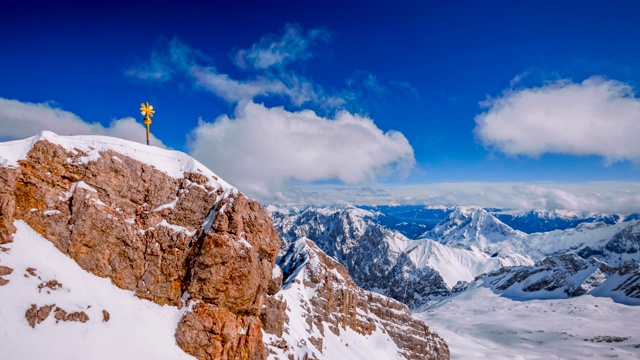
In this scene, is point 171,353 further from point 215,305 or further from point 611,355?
point 611,355

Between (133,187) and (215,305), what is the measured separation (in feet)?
58.9

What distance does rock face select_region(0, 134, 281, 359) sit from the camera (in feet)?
126

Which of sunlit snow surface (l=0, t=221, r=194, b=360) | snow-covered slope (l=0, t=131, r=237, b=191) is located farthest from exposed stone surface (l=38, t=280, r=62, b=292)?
snow-covered slope (l=0, t=131, r=237, b=191)

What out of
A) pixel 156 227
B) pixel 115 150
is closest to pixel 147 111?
pixel 115 150

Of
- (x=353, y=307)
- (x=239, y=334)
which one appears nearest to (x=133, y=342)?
(x=239, y=334)

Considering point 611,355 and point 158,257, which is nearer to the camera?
point 158,257

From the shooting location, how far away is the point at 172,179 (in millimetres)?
46062

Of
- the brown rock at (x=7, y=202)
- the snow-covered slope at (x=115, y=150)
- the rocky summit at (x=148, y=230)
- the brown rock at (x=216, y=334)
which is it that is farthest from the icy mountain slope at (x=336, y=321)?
the brown rock at (x=7, y=202)

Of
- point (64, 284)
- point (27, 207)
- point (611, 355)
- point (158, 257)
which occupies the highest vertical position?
point (27, 207)

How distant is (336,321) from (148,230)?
226 ft

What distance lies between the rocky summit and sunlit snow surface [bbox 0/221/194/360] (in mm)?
381

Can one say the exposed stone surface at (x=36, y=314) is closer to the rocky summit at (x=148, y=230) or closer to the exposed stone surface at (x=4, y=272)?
the rocky summit at (x=148, y=230)

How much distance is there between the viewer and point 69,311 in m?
34.4

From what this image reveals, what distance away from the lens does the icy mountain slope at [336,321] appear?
7662 cm
